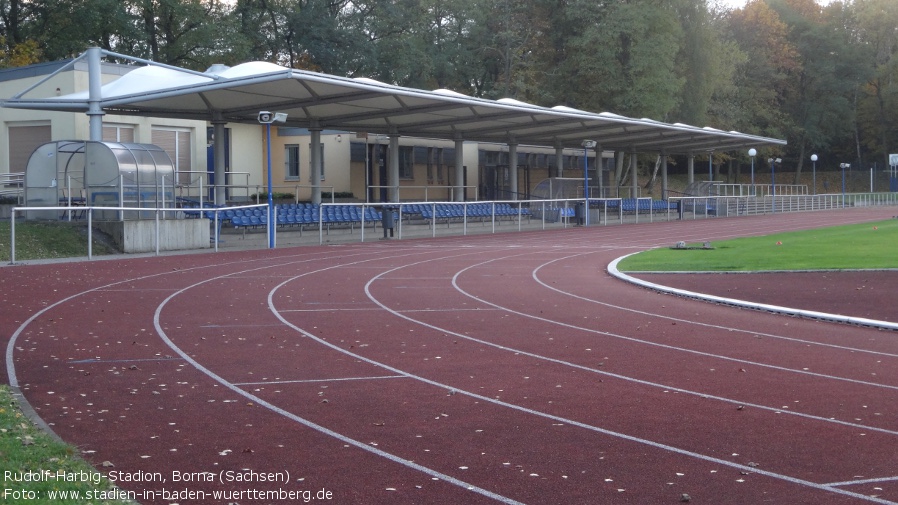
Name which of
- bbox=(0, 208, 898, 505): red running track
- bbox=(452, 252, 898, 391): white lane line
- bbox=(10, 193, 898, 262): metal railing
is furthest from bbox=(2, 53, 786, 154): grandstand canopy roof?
bbox=(452, 252, 898, 391): white lane line

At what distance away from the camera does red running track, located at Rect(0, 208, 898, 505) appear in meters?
5.96

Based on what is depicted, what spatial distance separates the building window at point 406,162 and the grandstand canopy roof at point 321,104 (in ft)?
13.2

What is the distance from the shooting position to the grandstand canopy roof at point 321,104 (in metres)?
29.1

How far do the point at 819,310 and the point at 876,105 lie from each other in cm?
8244

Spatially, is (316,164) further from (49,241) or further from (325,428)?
(325,428)

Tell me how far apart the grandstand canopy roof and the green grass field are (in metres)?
11.6

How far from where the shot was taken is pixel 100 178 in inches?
1048

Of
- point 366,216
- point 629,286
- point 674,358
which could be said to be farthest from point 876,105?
point 674,358

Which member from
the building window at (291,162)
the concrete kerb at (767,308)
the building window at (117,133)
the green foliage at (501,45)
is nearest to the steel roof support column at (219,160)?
the building window at (117,133)

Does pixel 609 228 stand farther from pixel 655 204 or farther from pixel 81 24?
pixel 81 24

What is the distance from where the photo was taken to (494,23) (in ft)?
222

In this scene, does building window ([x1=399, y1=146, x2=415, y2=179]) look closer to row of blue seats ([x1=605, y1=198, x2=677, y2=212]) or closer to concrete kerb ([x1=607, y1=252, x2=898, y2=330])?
row of blue seats ([x1=605, y1=198, x2=677, y2=212])

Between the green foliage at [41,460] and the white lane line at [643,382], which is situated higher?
the green foliage at [41,460]

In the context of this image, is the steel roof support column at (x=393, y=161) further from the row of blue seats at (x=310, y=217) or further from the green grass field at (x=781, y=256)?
the green grass field at (x=781, y=256)
